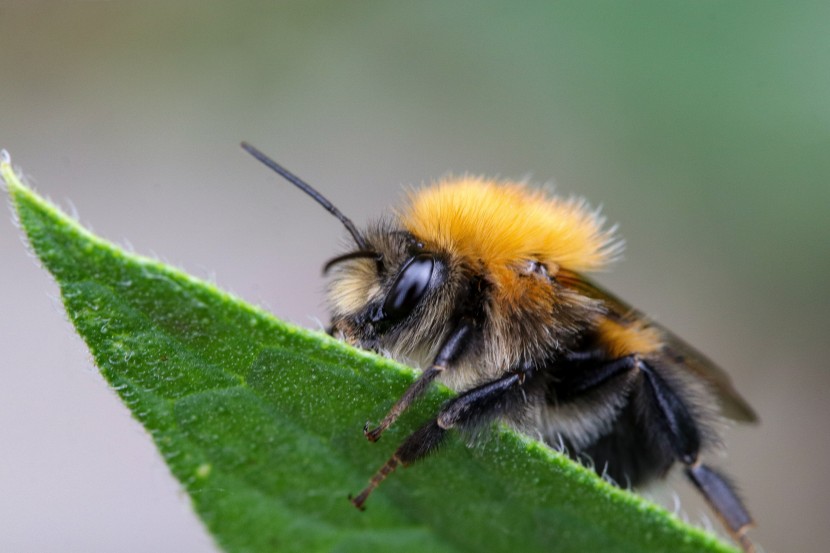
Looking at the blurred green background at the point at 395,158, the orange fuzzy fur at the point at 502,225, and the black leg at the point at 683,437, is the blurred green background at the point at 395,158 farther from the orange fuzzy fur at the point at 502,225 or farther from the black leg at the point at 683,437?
the black leg at the point at 683,437

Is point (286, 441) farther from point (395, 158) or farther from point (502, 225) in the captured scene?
point (395, 158)

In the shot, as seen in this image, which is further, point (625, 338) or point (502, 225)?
point (625, 338)

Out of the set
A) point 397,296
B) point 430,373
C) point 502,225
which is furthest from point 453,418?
point 502,225

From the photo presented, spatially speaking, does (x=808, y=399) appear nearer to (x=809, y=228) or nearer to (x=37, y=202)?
(x=809, y=228)

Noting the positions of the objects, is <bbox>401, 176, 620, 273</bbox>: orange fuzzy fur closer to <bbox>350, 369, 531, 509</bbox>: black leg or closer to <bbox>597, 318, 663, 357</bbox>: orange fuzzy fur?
<bbox>597, 318, 663, 357</bbox>: orange fuzzy fur

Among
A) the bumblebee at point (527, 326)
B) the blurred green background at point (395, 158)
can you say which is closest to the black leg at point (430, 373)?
the bumblebee at point (527, 326)

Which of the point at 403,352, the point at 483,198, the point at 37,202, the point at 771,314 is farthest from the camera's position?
the point at 771,314

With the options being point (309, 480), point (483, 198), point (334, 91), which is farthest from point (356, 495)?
point (334, 91)
